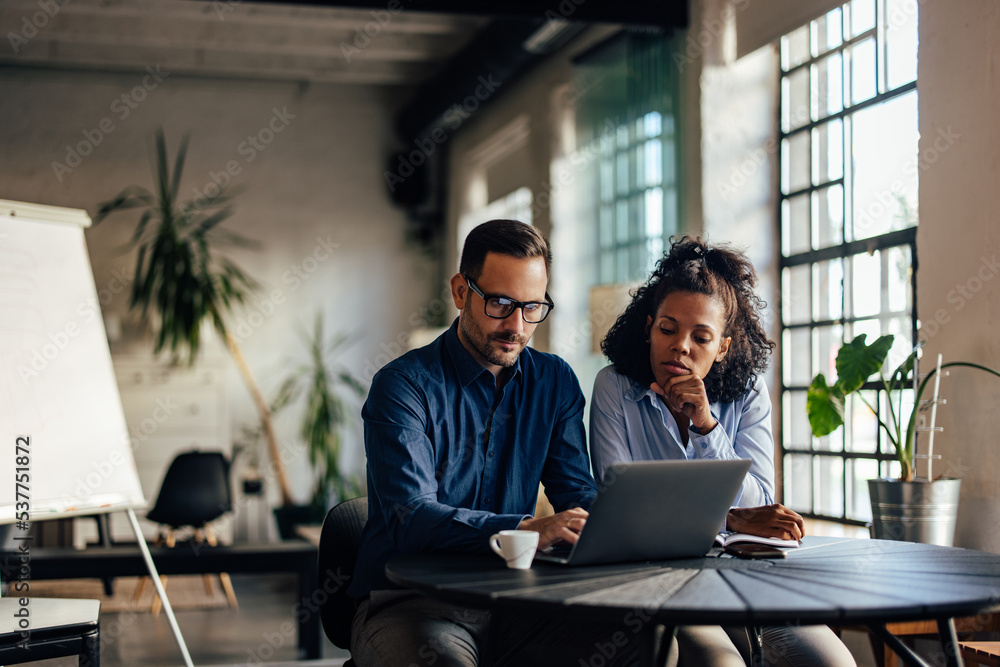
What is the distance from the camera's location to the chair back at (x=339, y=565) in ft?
6.45

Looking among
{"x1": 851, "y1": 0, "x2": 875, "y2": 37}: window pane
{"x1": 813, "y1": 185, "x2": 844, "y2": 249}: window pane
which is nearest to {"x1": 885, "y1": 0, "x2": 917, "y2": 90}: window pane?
{"x1": 851, "y1": 0, "x2": 875, "y2": 37}: window pane

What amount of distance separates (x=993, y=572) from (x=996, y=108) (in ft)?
5.77

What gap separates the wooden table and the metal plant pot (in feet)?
3.41

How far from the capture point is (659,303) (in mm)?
2238

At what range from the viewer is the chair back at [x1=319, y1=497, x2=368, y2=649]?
1967 millimetres

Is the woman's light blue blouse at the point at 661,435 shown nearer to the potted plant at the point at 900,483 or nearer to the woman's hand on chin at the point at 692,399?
the woman's hand on chin at the point at 692,399

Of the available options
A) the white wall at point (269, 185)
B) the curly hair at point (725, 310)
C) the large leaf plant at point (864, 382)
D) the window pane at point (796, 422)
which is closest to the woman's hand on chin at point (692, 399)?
the curly hair at point (725, 310)

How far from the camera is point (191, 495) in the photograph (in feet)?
17.0

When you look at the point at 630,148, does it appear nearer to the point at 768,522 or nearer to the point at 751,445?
the point at 751,445

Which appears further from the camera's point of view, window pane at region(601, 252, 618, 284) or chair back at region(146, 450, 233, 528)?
window pane at region(601, 252, 618, 284)

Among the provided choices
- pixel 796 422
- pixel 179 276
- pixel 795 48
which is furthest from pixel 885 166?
pixel 179 276

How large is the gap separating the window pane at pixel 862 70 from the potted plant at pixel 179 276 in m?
4.51

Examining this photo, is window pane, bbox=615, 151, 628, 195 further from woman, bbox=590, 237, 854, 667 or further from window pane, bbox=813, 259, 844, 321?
woman, bbox=590, 237, 854, 667

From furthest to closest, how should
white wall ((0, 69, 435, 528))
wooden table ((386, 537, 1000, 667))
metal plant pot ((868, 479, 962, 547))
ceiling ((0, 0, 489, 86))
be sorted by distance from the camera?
white wall ((0, 69, 435, 528)) < ceiling ((0, 0, 489, 86)) < metal plant pot ((868, 479, 962, 547)) < wooden table ((386, 537, 1000, 667))
